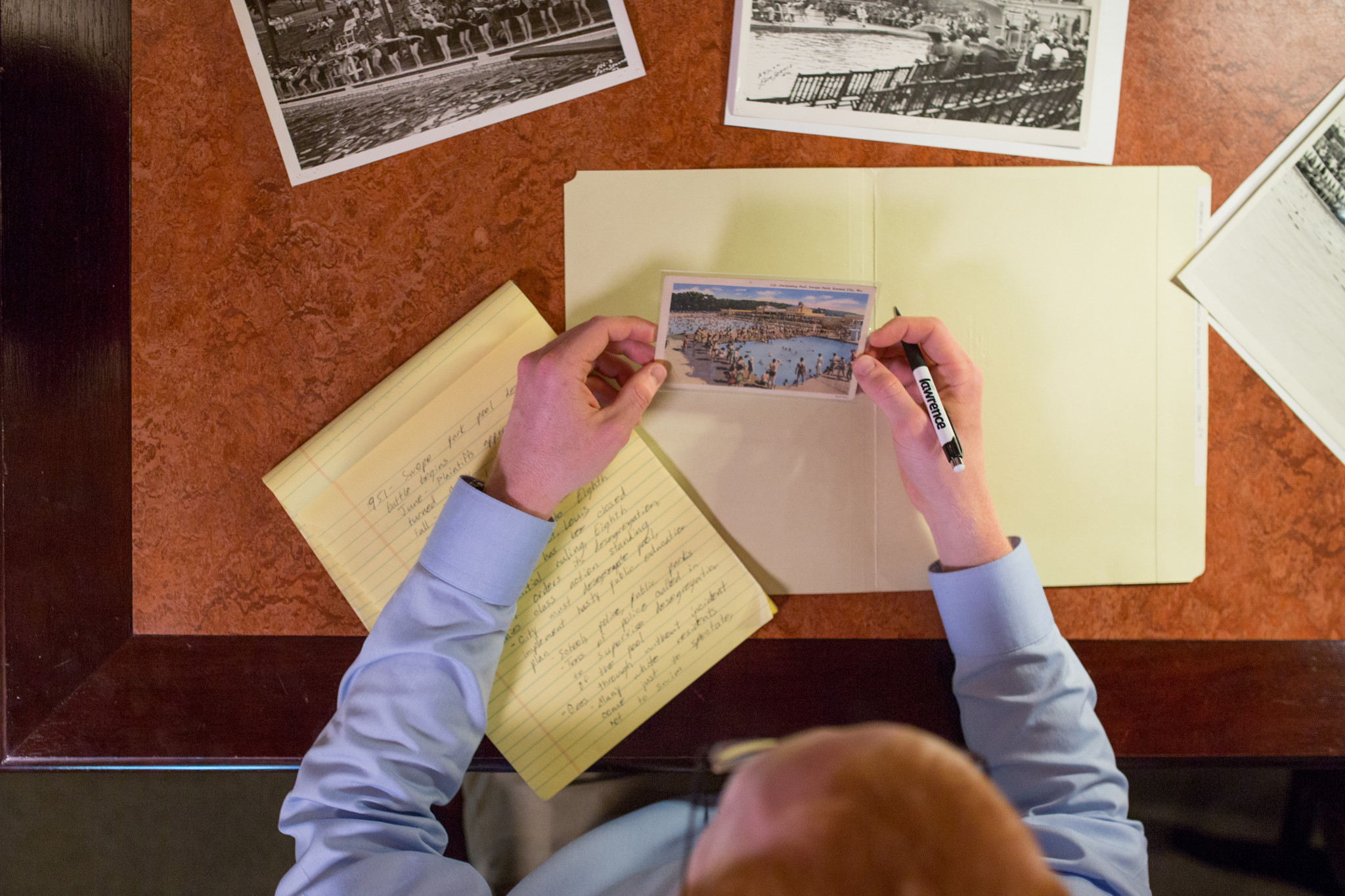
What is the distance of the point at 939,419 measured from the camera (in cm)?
64

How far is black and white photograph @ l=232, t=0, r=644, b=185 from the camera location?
2.30ft

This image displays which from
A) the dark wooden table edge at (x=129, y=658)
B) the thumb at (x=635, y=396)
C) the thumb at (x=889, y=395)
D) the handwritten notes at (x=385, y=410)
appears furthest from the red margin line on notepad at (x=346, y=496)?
the thumb at (x=889, y=395)

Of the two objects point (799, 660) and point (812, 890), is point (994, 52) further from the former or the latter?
point (812, 890)

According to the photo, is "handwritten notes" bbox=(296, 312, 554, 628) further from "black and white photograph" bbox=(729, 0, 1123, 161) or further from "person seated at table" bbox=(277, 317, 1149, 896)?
"black and white photograph" bbox=(729, 0, 1123, 161)

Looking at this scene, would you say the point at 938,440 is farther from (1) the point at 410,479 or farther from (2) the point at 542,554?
(1) the point at 410,479

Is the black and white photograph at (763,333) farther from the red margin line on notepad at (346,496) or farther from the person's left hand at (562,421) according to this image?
the red margin line on notepad at (346,496)

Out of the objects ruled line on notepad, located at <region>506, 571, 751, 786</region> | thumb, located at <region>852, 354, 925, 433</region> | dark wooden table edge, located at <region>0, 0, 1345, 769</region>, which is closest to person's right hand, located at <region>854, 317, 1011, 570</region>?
thumb, located at <region>852, 354, 925, 433</region>

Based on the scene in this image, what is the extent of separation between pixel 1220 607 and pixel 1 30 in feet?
4.08

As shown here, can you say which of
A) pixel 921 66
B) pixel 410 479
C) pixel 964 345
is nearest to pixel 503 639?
pixel 410 479

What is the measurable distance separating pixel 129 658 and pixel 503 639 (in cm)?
38

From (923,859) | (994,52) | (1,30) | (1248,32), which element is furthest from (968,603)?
(1,30)

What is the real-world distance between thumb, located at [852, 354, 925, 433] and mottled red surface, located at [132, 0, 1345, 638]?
0.18 meters

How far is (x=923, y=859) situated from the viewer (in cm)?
31

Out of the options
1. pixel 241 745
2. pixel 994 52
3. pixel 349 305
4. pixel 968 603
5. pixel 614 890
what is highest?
pixel 994 52
